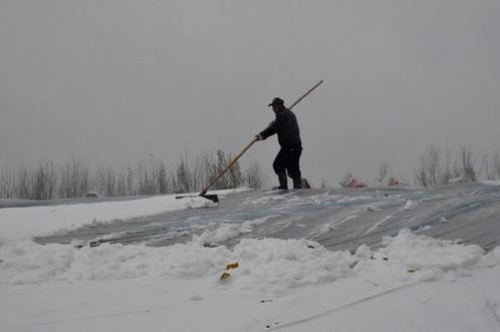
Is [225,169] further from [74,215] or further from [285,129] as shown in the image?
[74,215]

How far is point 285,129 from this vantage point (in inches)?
175

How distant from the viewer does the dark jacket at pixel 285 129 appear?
444cm

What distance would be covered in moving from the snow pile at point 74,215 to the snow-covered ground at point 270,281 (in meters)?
0.07

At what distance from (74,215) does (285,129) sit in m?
2.36

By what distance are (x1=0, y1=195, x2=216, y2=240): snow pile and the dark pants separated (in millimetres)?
1124

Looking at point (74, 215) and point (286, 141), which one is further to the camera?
point (286, 141)

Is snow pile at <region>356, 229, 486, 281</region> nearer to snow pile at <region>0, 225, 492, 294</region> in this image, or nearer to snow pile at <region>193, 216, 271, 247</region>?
snow pile at <region>0, 225, 492, 294</region>

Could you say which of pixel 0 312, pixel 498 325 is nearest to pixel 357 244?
pixel 498 325

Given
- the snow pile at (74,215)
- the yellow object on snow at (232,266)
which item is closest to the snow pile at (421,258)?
the yellow object on snow at (232,266)

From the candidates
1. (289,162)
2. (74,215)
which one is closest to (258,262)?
(74,215)

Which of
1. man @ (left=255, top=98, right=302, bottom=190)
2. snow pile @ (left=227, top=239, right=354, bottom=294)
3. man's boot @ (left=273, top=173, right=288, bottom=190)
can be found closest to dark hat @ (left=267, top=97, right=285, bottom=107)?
man @ (left=255, top=98, right=302, bottom=190)

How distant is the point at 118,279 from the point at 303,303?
860 mm

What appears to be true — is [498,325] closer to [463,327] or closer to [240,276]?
[463,327]

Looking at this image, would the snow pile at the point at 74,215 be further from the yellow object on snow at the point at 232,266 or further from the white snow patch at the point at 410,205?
the white snow patch at the point at 410,205
